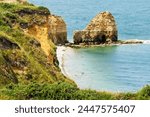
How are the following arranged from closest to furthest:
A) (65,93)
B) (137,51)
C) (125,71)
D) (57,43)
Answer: (65,93), (125,71), (137,51), (57,43)

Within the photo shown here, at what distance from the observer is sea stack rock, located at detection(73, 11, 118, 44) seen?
101938 millimetres

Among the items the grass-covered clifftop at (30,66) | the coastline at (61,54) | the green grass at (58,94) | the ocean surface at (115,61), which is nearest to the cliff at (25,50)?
the grass-covered clifftop at (30,66)

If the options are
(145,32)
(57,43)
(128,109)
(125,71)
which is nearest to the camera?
(128,109)

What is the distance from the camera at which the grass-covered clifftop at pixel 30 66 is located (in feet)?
62.8

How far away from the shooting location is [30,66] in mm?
31625

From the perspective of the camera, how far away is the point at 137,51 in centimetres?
9262

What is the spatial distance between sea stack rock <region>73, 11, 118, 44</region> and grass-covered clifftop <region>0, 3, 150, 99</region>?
49998 millimetres

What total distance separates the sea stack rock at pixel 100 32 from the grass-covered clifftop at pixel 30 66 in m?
50.0

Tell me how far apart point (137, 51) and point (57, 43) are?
50.2 feet

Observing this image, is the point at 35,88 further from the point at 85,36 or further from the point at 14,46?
the point at 85,36

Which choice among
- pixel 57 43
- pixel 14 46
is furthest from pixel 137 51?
pixel 14 46

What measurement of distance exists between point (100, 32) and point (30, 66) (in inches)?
2817

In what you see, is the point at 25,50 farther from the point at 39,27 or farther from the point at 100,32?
the point at 100,32

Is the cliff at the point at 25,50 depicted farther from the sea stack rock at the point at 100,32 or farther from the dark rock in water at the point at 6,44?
the sea stack rock at the point at 100,32
